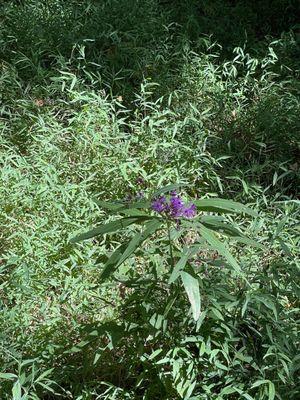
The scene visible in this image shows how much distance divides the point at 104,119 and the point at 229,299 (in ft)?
6.44

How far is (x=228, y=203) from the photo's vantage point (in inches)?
99.0

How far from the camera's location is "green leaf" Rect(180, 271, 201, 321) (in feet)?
7.64

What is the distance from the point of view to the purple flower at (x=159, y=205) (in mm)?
2555

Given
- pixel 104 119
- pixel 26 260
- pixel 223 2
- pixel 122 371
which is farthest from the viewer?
pixel 223 2

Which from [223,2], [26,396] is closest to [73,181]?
[26,396]

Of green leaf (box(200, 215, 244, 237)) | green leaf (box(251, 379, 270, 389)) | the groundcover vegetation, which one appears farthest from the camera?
the groundcover vegetation

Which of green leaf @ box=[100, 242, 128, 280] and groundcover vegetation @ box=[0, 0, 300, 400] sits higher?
green leaf @ box=[100, 242, 128, 280]

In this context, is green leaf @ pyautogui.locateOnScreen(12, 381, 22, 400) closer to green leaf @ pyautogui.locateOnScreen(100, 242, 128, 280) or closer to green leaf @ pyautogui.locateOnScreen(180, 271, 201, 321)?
green leaf @ pyautogui.locateOnScreen(100, 242, 128, 280)

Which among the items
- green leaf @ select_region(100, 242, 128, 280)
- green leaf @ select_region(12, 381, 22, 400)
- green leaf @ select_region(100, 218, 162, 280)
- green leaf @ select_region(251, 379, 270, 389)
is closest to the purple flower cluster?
green leaf @ select_region(100, 218, 162, 280)

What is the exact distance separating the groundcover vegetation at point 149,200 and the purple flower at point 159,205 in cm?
2

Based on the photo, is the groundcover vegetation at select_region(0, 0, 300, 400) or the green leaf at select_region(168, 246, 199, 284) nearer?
the green leaf at select_region(168, 246, 199, 284)

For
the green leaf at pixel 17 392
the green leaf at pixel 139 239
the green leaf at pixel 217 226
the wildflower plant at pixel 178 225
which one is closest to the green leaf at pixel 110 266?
the wildflower plant at pixel 178 225

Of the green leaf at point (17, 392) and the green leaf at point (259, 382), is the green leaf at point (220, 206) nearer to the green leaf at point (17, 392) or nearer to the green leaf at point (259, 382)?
the green leaf at point (259, 382)

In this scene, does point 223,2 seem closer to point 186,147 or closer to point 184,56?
point 184,56
